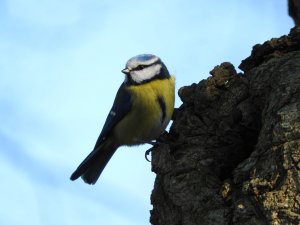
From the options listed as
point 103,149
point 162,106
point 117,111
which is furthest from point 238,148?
point 103,149

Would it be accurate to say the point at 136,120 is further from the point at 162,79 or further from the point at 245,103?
the point at 245,103

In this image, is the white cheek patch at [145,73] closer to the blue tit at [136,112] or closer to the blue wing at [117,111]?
the blue tit at [136,112]

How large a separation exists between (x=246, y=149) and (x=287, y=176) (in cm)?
63

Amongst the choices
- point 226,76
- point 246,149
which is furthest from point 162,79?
point 246,149

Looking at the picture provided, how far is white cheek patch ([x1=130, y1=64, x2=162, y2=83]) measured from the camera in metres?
4.68

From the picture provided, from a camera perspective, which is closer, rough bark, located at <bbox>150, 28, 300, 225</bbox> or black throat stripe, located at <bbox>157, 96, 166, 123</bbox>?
rough bark, located at <bbox>150, 28, 300, 225</bbox>

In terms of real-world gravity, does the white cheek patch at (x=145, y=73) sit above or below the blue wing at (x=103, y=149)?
above

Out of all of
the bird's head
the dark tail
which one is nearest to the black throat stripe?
the bird's head

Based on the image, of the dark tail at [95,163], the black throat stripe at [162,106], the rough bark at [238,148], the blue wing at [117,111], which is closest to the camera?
the rough bark at [238,148]

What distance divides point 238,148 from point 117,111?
1.71 metres

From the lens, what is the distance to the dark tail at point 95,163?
4.83 meters

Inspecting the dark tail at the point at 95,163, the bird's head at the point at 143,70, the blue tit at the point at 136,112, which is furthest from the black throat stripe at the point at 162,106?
the dark tail at the point at 95,163

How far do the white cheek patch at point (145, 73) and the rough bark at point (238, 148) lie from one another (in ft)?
3.59

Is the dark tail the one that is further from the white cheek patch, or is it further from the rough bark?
the rough bark
